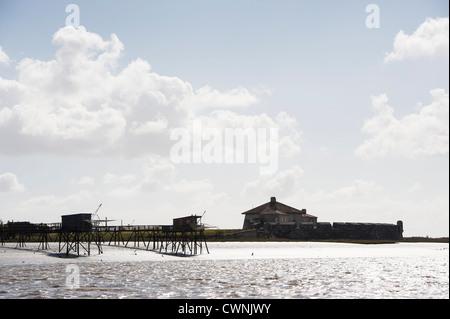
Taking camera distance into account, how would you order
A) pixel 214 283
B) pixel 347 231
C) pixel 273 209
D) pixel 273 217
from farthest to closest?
pixel 273 209 → pixel 273 217 → pixel 347 231 → pixel 214 283

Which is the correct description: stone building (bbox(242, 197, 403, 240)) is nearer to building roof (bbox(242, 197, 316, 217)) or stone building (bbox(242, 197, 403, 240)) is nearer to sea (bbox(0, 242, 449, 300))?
building roof (bbox(242, 197, 316, 217))

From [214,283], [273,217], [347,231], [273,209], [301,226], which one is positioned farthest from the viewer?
[273,209]

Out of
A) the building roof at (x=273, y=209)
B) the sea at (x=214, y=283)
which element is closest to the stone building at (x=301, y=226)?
the building roof at (x=273, y=209)

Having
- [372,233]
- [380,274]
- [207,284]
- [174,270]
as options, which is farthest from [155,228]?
[372,233]

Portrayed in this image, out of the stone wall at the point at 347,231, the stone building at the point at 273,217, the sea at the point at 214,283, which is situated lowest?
the sea at the point at 214,283

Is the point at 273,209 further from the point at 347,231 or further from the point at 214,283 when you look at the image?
the point at 214,283

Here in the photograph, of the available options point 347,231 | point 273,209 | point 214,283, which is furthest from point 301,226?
point 214,283

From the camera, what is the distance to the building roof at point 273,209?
517ft

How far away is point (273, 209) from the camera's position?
15938cm

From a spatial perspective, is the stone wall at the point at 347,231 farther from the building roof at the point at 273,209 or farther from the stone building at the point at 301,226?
the building roof at the point at 273,209
